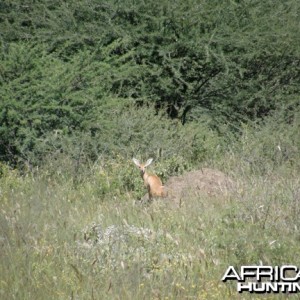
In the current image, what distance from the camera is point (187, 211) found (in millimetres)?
7145

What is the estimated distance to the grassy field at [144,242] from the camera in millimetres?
5388

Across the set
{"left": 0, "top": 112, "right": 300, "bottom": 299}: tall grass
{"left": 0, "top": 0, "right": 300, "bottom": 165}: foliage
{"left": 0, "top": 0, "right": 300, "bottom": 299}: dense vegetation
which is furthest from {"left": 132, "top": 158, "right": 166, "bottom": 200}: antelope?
{"left": 0, "top": 0, "right": 300, "bottom": 165}: foliage

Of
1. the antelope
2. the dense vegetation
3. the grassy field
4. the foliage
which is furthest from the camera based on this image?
the foliage

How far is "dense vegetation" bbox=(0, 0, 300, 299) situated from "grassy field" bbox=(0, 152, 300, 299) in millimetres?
17

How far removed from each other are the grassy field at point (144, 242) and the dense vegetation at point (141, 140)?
0.02 meters

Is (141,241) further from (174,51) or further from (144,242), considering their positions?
(174,51)

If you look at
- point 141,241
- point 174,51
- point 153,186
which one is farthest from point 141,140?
point 141,241

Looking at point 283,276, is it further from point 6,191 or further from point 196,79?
point 196,79

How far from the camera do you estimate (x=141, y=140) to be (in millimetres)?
12172

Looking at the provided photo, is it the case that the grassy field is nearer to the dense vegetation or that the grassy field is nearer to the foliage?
the dense vegetation

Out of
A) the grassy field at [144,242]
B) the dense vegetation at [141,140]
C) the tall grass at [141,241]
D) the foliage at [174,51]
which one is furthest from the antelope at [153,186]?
the foliage at [174,51]

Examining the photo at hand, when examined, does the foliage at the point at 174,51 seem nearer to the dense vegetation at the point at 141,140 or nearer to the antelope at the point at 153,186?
the dense vegetation at the point at 141,140

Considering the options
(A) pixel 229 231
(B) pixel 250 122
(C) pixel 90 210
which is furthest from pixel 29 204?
(B) pixel 250 122

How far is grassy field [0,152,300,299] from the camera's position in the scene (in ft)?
17.7
